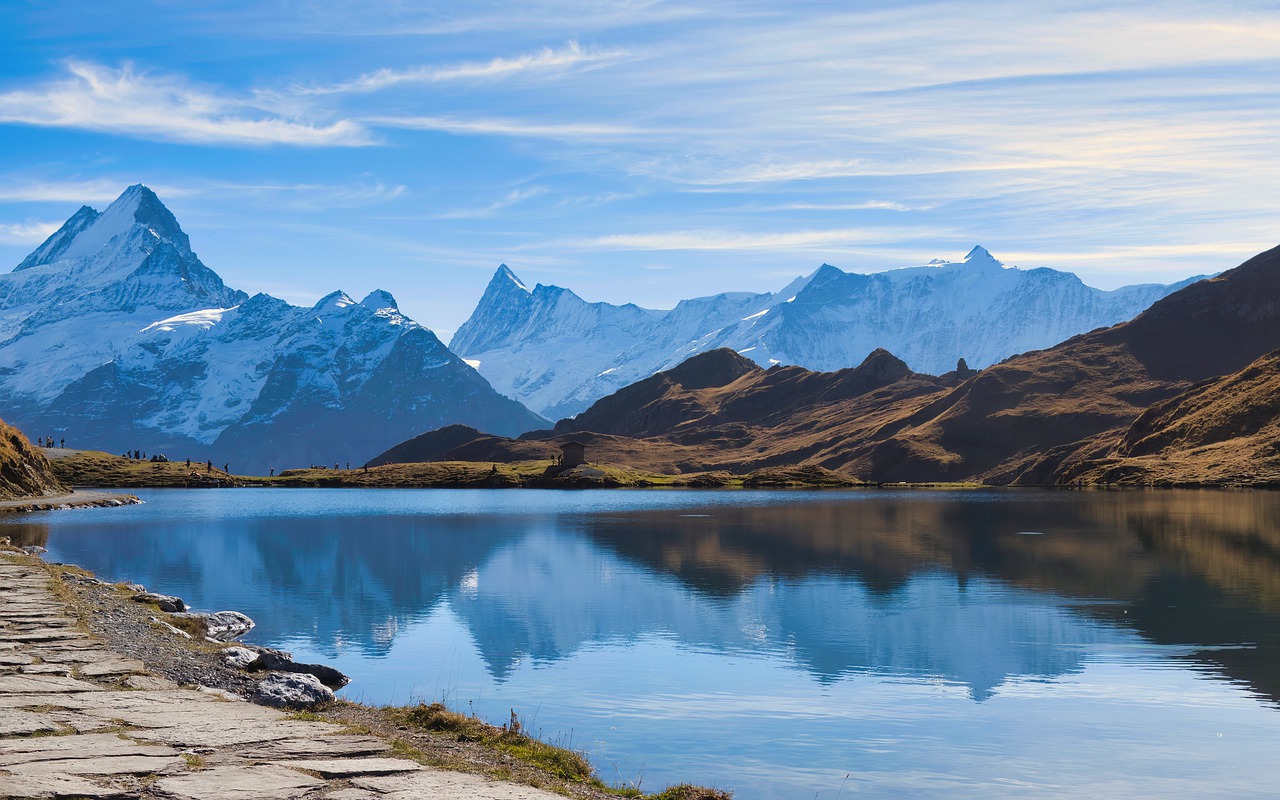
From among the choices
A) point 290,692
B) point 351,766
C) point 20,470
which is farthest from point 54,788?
point 20,470

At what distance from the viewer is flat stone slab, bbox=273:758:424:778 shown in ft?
60.9

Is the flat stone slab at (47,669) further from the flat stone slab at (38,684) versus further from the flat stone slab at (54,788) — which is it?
the flat stone slab at (54,788)

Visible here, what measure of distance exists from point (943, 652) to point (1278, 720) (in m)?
14.2

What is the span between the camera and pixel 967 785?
26.5 m

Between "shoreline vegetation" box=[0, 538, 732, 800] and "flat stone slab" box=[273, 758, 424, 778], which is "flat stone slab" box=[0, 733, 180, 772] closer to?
"flat stone slab" box=[273, 758, 424, 778]

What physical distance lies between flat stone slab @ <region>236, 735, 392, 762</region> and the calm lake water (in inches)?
250

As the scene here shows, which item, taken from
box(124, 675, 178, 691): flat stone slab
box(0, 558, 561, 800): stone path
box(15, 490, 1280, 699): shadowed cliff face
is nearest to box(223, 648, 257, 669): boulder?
box(0, 558, 561, 800): stone path

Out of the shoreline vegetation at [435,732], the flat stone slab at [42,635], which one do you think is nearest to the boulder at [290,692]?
the shoreline vegetation at [435,732]

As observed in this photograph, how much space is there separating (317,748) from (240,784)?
309 cm

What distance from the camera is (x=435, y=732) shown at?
24719 mm

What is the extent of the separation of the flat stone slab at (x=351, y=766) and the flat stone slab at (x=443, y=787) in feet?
0.99

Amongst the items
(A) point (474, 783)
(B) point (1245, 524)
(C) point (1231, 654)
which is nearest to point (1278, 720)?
(C) point (1231, 654)

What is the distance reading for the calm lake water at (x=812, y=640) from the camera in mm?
28828

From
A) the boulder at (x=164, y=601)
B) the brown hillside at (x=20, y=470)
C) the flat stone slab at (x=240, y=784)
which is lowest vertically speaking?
the boulder at (x=164, y=601)
